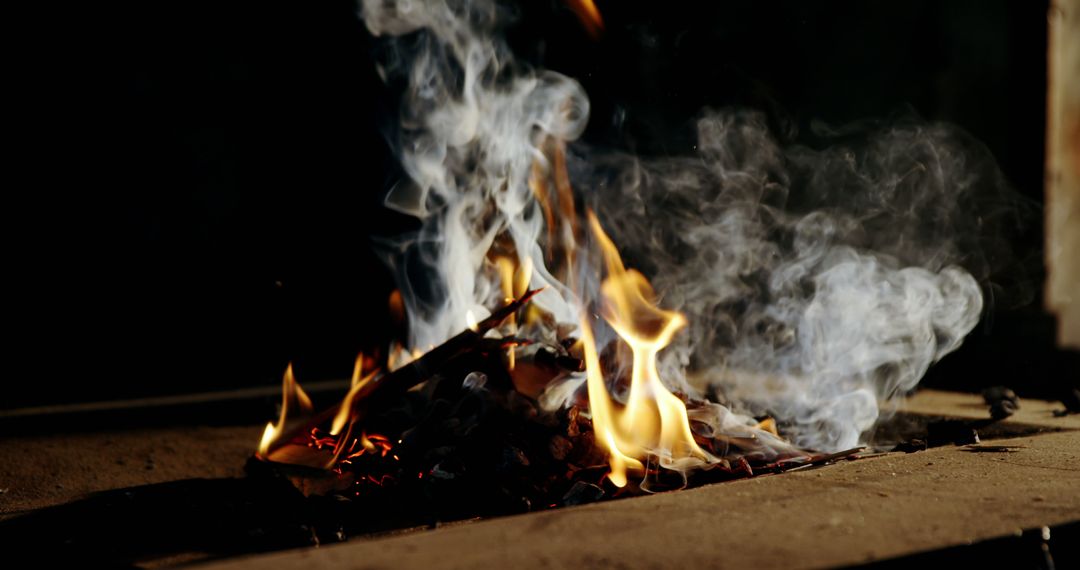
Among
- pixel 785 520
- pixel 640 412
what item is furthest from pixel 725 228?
pixel 785 520

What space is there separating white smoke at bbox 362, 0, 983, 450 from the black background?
0.30 metres

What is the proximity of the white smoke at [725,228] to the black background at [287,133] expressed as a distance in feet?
1.00

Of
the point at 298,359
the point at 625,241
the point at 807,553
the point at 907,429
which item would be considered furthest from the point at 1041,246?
the point at 807,553

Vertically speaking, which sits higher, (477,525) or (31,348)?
(477,525)

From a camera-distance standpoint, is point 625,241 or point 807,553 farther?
point 625,241

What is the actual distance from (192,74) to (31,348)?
2081 millimetres

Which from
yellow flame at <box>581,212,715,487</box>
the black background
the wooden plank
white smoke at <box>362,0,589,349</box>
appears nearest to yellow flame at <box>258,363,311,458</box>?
white smoke at <box>362,0,589,349</box>

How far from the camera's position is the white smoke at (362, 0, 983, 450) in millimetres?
4625

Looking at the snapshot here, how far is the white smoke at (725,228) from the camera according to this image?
4625 mm

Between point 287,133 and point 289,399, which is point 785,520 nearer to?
point 289,399

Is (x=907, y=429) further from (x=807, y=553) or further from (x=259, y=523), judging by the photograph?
(x=259, y=523)

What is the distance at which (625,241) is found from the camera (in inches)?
293

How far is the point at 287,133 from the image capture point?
7172mm

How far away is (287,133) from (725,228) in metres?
3.08
